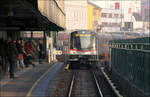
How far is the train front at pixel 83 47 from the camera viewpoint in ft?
72.4

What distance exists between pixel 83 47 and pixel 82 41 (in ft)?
1.51

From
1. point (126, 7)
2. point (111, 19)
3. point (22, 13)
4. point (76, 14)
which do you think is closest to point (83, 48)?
point (22, 13)

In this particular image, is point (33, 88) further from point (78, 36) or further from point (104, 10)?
point (104, 10)

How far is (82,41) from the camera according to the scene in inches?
875

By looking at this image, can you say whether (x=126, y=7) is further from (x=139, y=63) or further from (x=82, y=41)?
(x=139, y=63)

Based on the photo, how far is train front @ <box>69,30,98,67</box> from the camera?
22.1 metres

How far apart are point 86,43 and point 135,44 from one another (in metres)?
13.0

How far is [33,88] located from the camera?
11641 mm

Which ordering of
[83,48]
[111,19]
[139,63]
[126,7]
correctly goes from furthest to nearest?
1. [126,7]
2. [111,19]
3. [83,48]
4. [139,63]

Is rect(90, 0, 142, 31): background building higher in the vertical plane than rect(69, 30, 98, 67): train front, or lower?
higher

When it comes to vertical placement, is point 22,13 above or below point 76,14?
below

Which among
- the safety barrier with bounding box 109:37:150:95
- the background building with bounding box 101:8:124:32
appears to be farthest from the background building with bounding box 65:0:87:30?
the safety barrier with bounding box 109:37:150:95

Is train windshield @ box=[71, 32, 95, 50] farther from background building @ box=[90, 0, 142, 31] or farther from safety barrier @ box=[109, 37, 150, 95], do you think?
background building @ box=[90, 0, 142, 31]

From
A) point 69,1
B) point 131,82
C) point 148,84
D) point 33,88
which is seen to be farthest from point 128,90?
point 69,1
